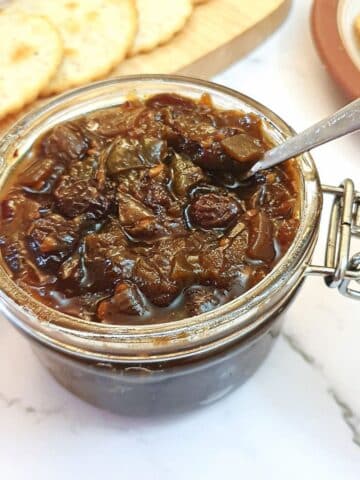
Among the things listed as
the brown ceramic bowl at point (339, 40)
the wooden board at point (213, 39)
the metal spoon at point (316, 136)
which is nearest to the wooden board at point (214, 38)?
the wooden board at point (213, 39)

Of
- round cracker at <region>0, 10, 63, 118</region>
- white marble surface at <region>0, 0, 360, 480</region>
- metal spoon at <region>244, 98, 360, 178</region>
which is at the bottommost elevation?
white marble surface at <region>0, 0, 360, 480</region>

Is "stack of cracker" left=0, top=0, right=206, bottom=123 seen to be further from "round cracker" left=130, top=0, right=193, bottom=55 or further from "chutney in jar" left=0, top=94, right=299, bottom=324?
"chutney in jar" left=0, top=94, right=299, bottom=324

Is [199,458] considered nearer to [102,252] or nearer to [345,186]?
[102,252]

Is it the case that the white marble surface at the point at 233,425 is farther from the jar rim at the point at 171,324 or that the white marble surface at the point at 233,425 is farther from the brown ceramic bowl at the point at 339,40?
the brown ceramic bowl at the point at 339,40

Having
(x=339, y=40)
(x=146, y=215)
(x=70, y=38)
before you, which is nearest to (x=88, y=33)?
(x=70, y=38)

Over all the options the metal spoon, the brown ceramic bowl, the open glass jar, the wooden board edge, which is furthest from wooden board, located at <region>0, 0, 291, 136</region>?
the metal spoon
